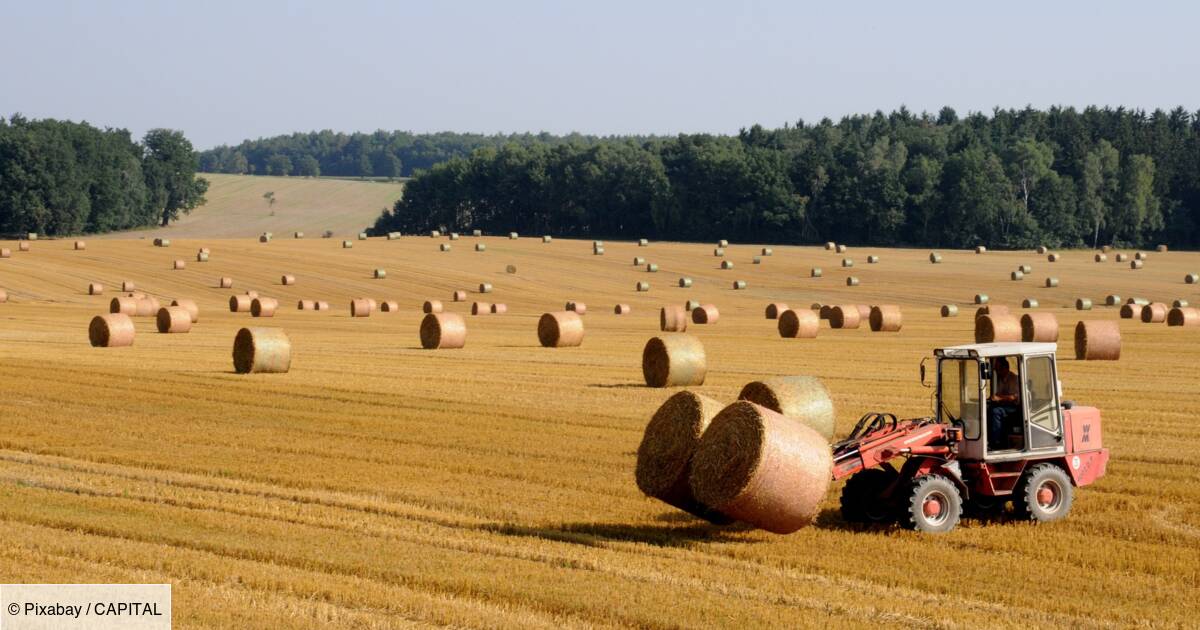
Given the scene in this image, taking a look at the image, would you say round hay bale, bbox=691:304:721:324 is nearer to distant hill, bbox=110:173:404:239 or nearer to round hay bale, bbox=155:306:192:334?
round hay bale, bbox=155:306:192:334

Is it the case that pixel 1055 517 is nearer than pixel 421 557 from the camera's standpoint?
No

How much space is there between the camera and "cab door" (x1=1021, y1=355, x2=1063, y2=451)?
15719 millimetres

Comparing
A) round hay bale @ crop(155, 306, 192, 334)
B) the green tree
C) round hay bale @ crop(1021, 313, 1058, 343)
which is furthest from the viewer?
the green tree

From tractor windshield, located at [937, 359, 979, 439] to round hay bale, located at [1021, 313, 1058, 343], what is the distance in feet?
99.0

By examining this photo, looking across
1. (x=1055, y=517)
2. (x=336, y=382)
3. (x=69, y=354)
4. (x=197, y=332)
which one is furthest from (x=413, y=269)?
(x=1055, y=517)

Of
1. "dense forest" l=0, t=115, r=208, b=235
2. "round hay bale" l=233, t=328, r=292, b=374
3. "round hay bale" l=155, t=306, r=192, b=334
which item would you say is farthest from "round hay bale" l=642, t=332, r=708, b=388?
"dense forest" l=0, t=115, r=208, b=235

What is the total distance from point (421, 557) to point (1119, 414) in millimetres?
15699

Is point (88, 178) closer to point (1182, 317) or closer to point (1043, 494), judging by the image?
point (1182, 317)

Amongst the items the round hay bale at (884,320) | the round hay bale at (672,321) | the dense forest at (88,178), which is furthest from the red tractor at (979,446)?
the dense forest at (88,178)

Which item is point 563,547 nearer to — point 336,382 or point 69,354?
point 336,382

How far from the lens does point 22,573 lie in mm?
12805

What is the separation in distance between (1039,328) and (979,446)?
30703 millimetres

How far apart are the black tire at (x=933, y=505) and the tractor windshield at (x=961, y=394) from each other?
0.71 metres

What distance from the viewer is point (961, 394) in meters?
15.8
